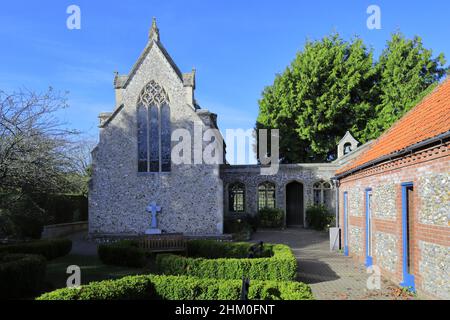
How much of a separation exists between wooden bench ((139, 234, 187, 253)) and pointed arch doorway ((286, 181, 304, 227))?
576 inches

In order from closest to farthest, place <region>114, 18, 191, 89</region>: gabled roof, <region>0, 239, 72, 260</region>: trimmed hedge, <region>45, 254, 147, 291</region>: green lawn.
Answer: <region>45, 254, 147, 291</region>: green lawn < <region>0, 239, 72, 260</region>: trimmed hedge < <region>114, 18, 191, 89</region>: gabled roof

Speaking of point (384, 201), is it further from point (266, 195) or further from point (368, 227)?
point (266, 195)

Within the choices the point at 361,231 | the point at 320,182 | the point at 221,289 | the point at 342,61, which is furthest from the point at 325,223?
the point at 221,289

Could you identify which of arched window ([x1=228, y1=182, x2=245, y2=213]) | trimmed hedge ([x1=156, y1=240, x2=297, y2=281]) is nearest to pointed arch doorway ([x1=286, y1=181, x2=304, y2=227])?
arched window ([x1=228, y1=182, x2=245, y2=213])

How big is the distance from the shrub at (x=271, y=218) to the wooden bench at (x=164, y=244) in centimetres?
1179

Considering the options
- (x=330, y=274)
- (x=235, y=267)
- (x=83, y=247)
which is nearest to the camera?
(x=235, y=267)

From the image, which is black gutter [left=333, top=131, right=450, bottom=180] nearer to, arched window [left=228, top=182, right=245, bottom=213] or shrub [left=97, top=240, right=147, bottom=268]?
shrub [left=97, top=240, right=147, bottom=268]

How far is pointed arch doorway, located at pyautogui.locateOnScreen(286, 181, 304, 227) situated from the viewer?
29719 millimetres

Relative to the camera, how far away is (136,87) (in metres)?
23.8

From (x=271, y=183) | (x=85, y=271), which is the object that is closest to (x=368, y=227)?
(x=85, y=271)

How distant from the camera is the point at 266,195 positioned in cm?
2930

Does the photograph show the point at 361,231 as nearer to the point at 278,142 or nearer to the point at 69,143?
the point at 69,143

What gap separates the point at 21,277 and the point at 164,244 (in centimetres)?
704

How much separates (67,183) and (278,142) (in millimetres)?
19278
